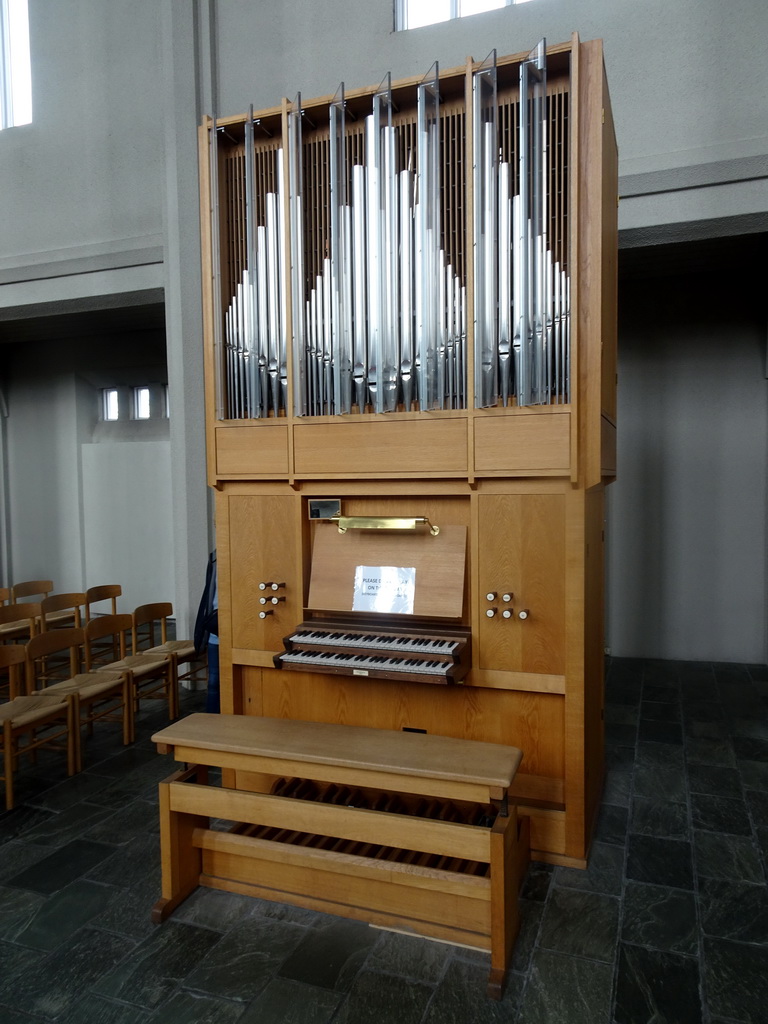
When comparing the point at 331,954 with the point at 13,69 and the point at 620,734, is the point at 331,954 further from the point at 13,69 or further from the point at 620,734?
the point at 13,69

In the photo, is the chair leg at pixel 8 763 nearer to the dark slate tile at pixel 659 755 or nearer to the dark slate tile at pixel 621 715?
the dark slate tile at pixel 659 755

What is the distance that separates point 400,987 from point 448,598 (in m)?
1.57

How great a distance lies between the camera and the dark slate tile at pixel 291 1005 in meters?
2.37

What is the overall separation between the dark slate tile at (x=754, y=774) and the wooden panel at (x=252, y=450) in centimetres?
320

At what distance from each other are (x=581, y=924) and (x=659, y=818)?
A: 1.12 meters

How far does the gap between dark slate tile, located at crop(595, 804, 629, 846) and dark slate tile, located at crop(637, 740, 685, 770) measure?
680 mm

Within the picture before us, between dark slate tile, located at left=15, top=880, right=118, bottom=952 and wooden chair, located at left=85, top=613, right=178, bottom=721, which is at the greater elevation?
wooden chair, located at left=85, top=613, right=178, bottom=721

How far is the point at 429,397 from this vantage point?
3426mm

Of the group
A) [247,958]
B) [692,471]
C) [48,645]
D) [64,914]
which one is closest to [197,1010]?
[247,958]

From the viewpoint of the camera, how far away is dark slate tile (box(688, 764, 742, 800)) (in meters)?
4.06

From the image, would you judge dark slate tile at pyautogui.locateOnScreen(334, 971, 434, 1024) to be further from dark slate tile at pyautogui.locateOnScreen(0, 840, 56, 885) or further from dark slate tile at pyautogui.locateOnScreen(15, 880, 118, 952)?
dark slate tile at pyautogui.locateOnScreen(0, 840, 56, 885)

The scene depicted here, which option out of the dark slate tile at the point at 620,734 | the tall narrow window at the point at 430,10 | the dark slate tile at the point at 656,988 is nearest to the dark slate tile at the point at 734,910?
the dark slate tile at the point at 656,988

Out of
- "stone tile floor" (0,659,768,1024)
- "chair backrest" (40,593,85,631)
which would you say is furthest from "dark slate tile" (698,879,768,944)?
"chair backrest" (40,593,85,631)

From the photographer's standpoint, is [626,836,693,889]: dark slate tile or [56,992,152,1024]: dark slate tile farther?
[626,836,693,889]: dark slate tile
